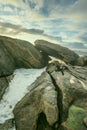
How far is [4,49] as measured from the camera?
25.8 meters

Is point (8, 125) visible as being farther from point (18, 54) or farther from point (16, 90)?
point (18, 54)

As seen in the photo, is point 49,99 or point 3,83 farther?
point 3,83

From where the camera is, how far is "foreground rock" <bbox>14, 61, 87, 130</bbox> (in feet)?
53.0

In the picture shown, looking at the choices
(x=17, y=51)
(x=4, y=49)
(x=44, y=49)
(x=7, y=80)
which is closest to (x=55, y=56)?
(x=44, y=49)

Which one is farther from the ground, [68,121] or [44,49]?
[44,49]

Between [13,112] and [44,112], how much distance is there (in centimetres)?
343

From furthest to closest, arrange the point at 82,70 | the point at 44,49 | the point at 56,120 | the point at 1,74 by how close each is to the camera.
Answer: the point at 44,49
the point at 82,70
the point at 1,74
the point at 56,120

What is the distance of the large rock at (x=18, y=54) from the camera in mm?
25094

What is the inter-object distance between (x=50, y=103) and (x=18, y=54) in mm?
12308

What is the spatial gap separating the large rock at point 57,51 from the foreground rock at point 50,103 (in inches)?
488

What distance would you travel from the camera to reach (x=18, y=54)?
27312mm

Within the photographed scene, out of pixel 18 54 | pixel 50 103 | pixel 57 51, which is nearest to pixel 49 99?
pixel 50 103

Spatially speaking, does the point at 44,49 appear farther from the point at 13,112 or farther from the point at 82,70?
the point at 13,112

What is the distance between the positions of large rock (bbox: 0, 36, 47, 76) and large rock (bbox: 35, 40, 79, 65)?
2679mm
